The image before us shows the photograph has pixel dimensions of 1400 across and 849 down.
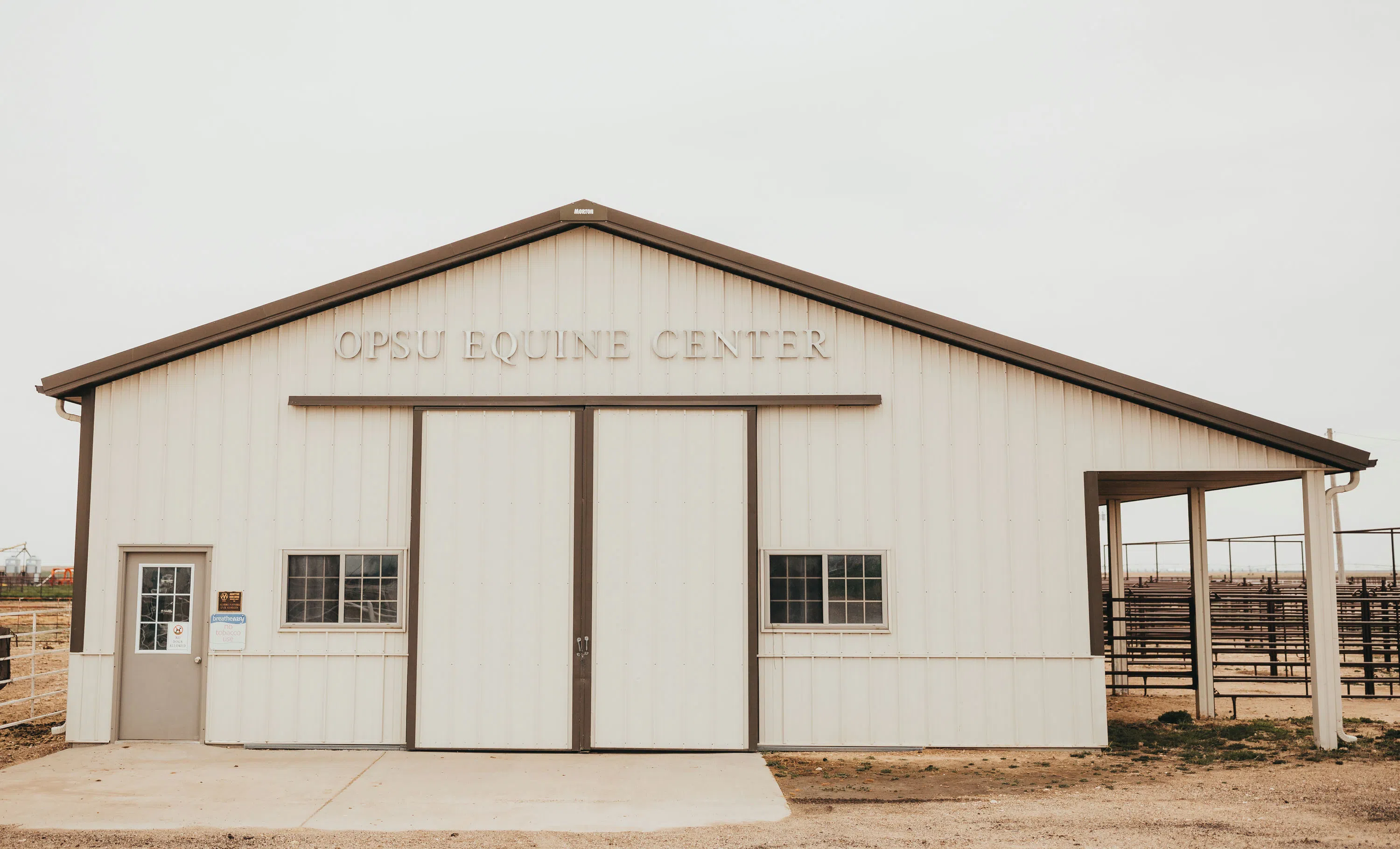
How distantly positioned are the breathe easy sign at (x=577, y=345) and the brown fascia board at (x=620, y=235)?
571 millimetres

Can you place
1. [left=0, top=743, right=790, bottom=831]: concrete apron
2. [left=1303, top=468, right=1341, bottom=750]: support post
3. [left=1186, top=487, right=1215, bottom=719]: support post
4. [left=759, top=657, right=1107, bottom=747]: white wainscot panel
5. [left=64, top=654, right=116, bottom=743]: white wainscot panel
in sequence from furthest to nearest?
[left=1186, top=487, right=1215, bottom=719]: support post < [left=64, top=654, right=116, bottom=743]: white wainscot panel < [left=759, top=657, right=1107, bottom=747]: white wainscot panel < [left=1303, top=468, right=1341, bottom=750]: support post < [left=0, top=743, right=790, bottom=831]: concrete apron

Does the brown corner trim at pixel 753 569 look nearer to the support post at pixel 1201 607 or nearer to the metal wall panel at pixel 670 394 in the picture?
the metal wall panel at pixel 670 394

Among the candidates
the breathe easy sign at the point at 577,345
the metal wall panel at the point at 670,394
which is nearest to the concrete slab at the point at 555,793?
the metal wall panel at the point at 670,394

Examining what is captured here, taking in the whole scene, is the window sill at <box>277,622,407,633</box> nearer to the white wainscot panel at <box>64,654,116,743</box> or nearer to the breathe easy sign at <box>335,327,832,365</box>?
the white wainscot panel at <box>64,654,116,743</box>

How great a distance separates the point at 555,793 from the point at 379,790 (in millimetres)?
1691

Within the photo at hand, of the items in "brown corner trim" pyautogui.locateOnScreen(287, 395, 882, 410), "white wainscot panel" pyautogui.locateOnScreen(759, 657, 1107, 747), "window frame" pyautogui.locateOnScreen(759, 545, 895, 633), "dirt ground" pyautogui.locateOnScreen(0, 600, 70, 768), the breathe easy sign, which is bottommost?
"dirt ground" pyautogui.locateOnScreen(0, 600, 70, 768)

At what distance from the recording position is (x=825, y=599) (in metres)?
11.9

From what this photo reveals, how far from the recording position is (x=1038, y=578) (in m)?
11.9

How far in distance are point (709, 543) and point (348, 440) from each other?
4425 millimetres

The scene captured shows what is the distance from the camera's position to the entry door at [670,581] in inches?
460

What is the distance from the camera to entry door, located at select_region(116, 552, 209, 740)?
470 inches

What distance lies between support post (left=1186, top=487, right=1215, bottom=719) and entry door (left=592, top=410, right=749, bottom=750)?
6.73 meters

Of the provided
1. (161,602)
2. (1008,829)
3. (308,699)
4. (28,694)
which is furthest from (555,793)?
(28,694)

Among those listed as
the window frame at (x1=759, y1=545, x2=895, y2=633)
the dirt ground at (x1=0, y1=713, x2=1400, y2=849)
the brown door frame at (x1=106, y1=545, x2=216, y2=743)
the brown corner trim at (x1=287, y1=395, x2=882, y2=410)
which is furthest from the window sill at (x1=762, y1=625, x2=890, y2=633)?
the brown door frame at (x1=106, y1=545, x2=216, y2=743)
